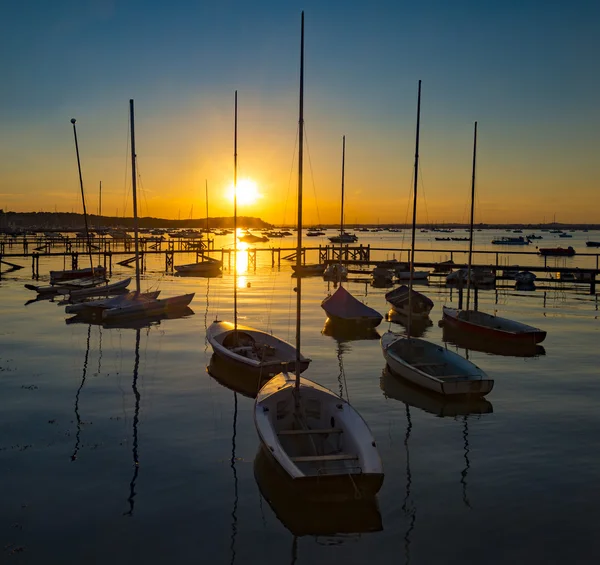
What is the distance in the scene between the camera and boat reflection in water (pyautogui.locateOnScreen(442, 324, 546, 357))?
24938 millimetres

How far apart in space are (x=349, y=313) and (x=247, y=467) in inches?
733

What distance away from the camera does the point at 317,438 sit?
12.1m

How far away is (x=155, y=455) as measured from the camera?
12.9 metres

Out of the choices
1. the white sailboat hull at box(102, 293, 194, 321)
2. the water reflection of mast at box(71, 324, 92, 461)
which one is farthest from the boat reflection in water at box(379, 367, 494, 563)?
the white sailboat hull at box(102, 293, 194, 321)

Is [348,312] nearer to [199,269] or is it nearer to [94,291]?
[94,291]

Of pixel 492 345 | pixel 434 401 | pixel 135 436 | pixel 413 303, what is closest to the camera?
pixel 135 436

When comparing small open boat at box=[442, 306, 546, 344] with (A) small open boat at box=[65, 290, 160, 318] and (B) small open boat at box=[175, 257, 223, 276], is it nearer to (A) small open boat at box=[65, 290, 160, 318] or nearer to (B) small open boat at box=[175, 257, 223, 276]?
(A) small open boat at box=[65, 290, 160, 318]

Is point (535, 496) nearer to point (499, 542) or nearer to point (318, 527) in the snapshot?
point (499, 542)

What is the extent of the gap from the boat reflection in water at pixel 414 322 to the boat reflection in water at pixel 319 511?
63.6 ft

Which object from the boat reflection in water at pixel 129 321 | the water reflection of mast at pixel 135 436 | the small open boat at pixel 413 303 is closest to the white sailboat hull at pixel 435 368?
the water reflection of mast at pixel 135 436

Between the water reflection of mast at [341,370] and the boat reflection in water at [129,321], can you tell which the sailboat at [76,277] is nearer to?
the boat reflection in water at [129,321]

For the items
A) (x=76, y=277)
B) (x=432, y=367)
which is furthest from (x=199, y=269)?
(x=432, y=367)

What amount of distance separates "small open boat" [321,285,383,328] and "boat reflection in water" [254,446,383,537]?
19318 millimetres

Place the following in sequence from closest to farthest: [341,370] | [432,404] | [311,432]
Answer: [311,432]
[432,404]
[341,370]
